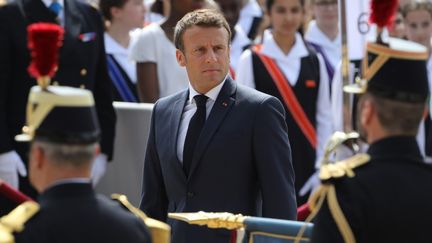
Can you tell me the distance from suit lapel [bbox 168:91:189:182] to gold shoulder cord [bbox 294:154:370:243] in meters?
1.81

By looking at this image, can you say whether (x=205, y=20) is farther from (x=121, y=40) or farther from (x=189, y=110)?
(x=121, y=40)

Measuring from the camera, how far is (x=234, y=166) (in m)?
6.61

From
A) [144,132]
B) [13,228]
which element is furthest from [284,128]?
[144,132]

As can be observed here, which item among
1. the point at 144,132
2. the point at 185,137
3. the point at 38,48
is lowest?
the point at 144,132

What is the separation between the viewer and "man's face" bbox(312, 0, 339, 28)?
1136 centimetres

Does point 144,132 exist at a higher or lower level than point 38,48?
lower

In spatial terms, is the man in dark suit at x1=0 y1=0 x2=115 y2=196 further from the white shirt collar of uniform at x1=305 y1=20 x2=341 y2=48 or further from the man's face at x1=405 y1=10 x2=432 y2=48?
the white shirt collar of uniform at x1=305 y1=20 x2=341 y2=48

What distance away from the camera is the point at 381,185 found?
481 centimetres

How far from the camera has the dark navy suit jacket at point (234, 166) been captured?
259 inches

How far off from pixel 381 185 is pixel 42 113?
1169 millimetres

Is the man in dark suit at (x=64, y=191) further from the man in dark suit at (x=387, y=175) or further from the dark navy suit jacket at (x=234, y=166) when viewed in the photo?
the dark navy suit jacket at (x=234, y=166)

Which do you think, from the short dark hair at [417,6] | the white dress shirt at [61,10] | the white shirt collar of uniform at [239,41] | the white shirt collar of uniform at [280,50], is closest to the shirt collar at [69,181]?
the white dress shirt at [61,10]

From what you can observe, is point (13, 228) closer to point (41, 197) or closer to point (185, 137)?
point (41, 197)

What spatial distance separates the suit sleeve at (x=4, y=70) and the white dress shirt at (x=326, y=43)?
10.4 feet
